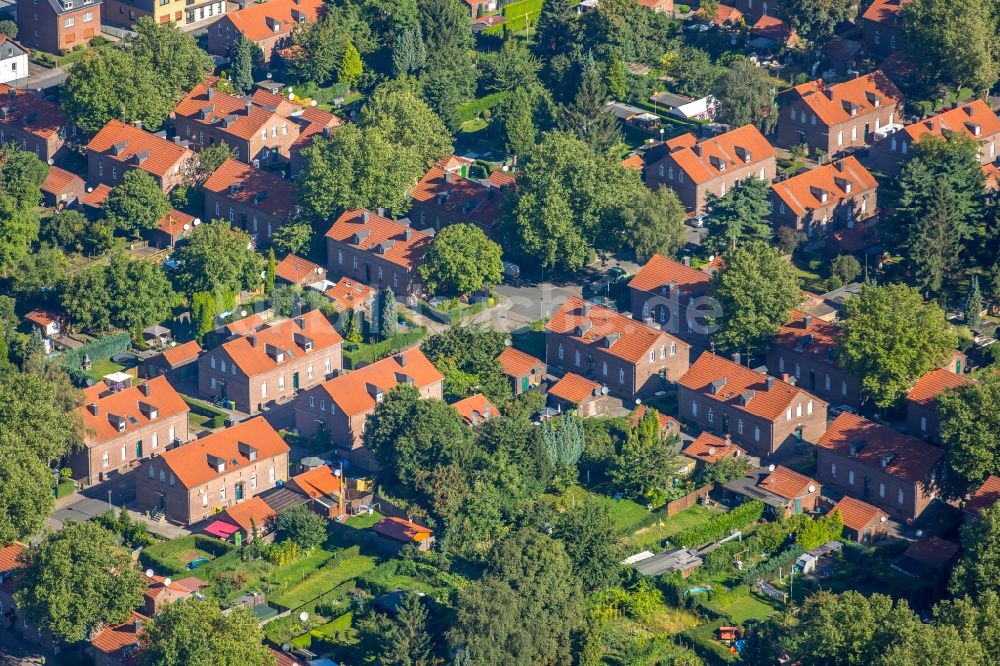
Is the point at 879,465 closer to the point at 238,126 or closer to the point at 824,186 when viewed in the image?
the point at 824,186

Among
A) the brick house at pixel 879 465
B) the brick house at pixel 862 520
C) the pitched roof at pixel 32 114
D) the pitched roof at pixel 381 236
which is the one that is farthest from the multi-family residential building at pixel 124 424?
the brick house at pixel 862 520

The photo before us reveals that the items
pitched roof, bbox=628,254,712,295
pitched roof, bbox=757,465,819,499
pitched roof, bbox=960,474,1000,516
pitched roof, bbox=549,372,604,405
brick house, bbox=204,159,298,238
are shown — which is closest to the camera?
pitched roof, bbox=960,474,1000,516

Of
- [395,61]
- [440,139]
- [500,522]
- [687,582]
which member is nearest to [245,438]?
[500,522]

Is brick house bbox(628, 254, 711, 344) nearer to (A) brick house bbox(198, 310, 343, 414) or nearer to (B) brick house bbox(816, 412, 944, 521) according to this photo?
(B) brick house bbox(816, 412, 944, 521)

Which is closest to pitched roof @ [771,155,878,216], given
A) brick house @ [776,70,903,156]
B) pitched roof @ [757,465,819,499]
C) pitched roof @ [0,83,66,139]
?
brick house @ [776,70,903,156]

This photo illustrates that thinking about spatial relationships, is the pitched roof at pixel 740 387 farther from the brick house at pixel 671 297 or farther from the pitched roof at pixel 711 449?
the brick house at pixel 671 297

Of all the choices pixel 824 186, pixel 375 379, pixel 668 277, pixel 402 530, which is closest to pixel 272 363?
pixel 375 379

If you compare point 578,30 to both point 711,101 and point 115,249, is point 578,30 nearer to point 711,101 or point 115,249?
point 711,101
